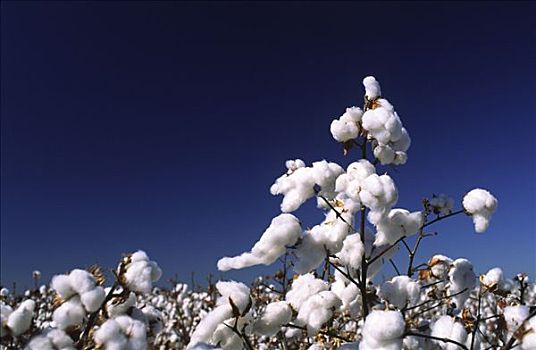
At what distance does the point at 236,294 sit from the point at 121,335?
477 millimetres

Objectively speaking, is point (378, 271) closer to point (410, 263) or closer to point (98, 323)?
point (410, 263)

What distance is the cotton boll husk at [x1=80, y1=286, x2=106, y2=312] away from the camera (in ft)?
5.41

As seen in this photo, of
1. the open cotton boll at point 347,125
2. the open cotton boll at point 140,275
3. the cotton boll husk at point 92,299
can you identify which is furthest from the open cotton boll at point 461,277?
the cotton boll husk at point 92,299

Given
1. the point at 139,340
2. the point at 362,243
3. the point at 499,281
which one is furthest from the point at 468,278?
the point at 139,340

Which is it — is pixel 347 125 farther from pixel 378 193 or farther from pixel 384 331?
pixel 384 331

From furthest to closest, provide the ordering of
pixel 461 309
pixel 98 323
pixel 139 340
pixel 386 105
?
1. pixel 461 309
2. pixel 386 105
3. pixel 98 323
4. pixel 139 340

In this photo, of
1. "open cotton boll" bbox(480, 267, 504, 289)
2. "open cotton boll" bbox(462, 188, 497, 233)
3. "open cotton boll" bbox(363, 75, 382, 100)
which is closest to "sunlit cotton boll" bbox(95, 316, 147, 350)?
"open cotton boll" bbox(363, 75, 382, 100)

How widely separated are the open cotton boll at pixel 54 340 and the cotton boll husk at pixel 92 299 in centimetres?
11

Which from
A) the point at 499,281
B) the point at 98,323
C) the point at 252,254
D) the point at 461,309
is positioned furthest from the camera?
the point at 461,309

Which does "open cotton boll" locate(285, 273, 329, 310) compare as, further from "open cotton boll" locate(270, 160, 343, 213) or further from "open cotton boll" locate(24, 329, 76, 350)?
"open cotton boll" locate(24, 329, 76, 350)

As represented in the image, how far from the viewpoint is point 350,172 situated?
2.16 m

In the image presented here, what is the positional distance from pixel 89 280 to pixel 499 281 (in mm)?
2055

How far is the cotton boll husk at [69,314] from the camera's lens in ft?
5.39

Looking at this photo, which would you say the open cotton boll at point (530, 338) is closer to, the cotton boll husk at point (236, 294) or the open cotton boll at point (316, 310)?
the open cotton boll at point (316, 310)
